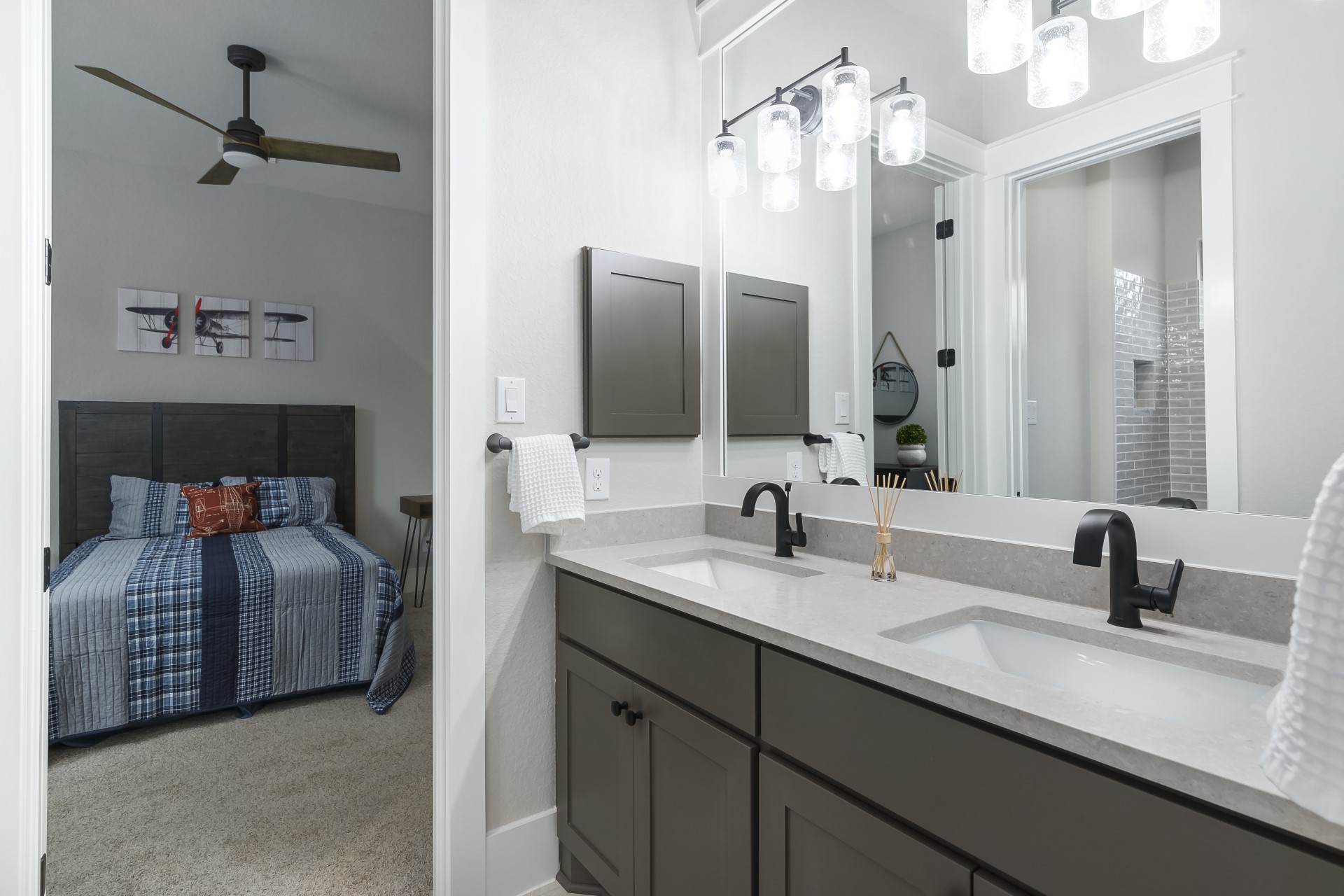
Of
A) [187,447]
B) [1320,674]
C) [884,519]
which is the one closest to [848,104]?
[884,519]

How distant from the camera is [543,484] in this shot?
1605 millimetres

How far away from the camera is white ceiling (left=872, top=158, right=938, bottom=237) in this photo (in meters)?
1.50

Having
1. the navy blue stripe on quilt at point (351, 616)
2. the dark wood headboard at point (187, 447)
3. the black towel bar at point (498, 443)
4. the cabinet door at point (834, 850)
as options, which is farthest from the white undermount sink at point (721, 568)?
the dark wood headboard at point (187, 447)

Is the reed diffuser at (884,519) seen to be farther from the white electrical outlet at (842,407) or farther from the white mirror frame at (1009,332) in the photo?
the white electrical outlet at (842,407)

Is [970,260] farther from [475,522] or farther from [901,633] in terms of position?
[475,522]

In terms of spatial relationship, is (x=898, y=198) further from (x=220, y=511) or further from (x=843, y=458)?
(x=220, y=511)

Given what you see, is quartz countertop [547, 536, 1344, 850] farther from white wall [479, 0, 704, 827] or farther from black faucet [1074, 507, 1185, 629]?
white wall [479, 0, 704, 827]

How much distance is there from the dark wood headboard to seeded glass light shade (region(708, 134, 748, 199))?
3.70 metres

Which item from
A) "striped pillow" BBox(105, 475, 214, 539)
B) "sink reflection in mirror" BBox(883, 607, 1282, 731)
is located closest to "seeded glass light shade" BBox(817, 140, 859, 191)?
"sink reflection in mirror" BBox(883, 607, 1282, 731)

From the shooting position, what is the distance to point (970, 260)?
55.0 inches

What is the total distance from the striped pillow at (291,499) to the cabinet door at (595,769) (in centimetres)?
308

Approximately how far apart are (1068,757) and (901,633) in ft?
1.17

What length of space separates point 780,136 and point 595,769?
1.71 m

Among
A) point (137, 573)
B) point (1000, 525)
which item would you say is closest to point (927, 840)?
point (1000, 525)
